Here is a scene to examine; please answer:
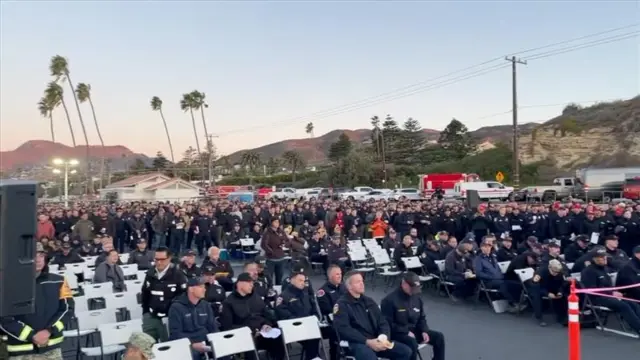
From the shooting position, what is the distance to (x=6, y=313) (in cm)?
254

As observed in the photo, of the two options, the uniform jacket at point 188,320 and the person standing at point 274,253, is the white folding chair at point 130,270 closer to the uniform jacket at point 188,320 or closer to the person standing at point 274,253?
the person standing at point 274,253

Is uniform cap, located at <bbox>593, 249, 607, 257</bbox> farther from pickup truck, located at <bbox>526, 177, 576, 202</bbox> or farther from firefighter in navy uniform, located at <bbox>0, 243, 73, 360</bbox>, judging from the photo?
pickup truck, located at <bbox>526, 177, 576, 202</bbox>

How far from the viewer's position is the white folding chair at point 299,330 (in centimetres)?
592

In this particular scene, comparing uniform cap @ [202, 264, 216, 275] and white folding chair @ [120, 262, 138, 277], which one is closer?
uniform cap @ [202, 264, 216, 275]

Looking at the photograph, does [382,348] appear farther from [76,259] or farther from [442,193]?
[442,193]

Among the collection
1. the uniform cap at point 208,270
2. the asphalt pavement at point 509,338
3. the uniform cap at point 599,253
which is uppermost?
the uniform cap at point 599,253

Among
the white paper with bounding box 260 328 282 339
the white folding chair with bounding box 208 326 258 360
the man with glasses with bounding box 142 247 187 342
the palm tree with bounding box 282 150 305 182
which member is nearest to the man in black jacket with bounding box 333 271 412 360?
the white paper with bounding box 260 328 282 339

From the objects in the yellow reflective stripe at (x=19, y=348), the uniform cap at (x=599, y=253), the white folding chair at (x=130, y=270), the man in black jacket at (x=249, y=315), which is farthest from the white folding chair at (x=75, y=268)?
Result: the uniform cap at (x=599, y=253)

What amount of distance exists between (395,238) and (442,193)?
89.6 ft

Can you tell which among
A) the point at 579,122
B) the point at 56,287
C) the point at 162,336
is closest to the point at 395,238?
the point at 162,336

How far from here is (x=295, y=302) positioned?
687 centimetres

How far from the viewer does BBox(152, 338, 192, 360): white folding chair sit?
16.3 ft

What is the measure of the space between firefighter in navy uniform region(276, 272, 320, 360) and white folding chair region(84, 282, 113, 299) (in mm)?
2781

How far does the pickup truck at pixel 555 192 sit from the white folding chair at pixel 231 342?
33.4 metres
